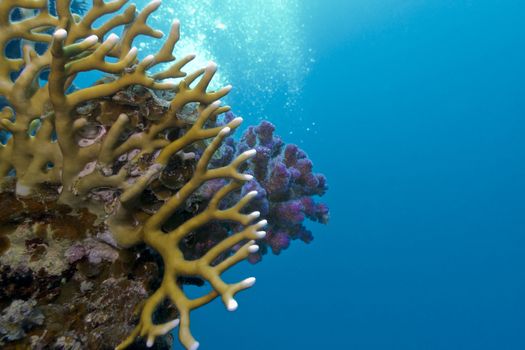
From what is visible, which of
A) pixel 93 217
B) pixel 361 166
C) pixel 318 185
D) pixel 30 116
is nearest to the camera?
pixel 30 116

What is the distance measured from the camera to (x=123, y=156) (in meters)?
2.26

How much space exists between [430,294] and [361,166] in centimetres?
2995

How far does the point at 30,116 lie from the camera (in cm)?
207

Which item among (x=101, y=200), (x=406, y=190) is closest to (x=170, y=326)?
(x=101, y=200)

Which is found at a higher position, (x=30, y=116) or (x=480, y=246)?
(x=480, y=246)

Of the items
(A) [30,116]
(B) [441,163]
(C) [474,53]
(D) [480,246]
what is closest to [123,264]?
(A) [30,116]

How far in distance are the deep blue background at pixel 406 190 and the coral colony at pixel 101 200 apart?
66.3 meters

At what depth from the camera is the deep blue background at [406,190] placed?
66125 mm

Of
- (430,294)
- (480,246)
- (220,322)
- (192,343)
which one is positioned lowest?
(192,343)

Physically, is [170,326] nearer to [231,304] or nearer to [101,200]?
[231,304]

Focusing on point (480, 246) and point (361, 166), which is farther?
point (361, 166)

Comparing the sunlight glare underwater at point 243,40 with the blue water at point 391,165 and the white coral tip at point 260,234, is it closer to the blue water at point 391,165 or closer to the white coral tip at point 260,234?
the blue water at point 391,165

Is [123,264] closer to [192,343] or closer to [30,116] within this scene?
[192,343]

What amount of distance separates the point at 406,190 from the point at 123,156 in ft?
270
